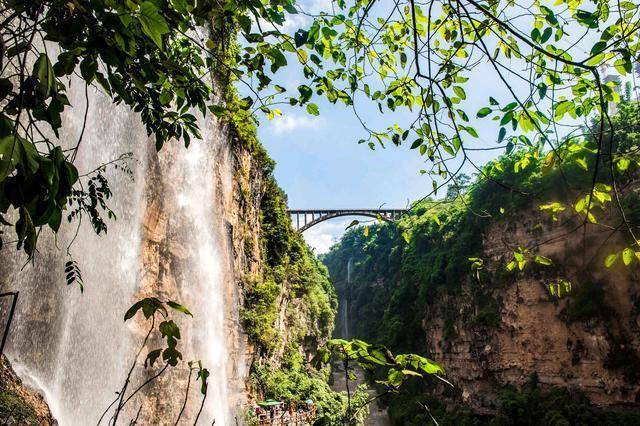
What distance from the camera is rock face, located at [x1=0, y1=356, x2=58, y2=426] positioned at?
3.63m

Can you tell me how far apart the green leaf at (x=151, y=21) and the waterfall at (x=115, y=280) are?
6057mm

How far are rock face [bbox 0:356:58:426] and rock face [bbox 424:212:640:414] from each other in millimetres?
15267

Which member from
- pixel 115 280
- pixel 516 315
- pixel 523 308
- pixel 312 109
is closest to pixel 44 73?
pixel 312 109

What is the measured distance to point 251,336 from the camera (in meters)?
14.1

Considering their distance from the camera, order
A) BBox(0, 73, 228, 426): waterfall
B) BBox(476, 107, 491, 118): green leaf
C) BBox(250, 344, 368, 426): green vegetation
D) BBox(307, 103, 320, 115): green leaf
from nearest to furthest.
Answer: BBox(476, 107, 491, 118): green leaf → BBox(307, 103, 320, 115): green leaf → BBox(0, 73, 228, 426): waterfall → BBox(250, 344, 368, 426): green vegetation

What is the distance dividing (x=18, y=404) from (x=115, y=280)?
4765 mm

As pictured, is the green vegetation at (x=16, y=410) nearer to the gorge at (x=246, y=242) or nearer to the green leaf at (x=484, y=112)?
the gorge at (x=246, y=242)

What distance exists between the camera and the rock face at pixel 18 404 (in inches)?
143

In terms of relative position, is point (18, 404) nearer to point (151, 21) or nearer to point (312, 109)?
point (312, 109)

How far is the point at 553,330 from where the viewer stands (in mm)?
19906

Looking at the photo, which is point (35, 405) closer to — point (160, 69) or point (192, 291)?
point (160, 69)

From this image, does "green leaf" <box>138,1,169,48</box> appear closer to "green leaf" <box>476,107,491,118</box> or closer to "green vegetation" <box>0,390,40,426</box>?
"green leaf" <box>476,107,491,118</box>

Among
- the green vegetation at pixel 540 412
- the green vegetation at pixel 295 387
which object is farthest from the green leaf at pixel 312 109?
the green vegetation at pixel 540 412

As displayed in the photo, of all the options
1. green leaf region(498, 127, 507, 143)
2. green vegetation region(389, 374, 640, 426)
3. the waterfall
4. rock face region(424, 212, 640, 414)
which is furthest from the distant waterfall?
green leaf region(498, 127, 507, 143)
